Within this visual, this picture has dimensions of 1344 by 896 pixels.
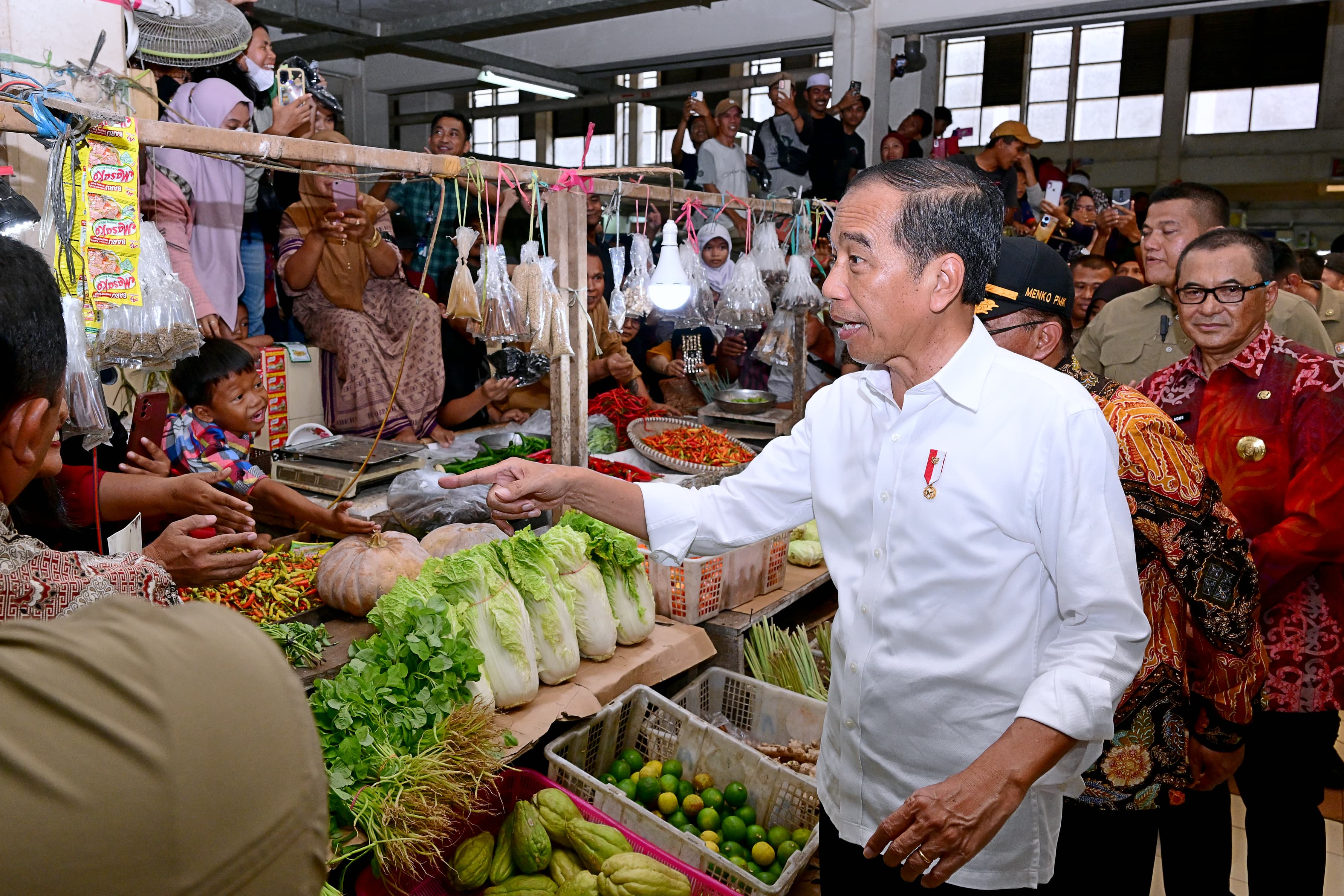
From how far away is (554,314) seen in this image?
296cm

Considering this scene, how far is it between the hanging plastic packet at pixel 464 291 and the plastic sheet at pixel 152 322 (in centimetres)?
78

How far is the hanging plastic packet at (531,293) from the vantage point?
2.93 meters

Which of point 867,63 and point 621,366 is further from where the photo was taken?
point 867,63

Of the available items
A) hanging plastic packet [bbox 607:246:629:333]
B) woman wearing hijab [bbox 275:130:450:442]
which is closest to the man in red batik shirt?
hanging plastic packet [bbox 607:246:629:333]

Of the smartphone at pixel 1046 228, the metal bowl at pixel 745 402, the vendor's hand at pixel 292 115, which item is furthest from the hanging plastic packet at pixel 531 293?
the smartphone at pixel 1046 228

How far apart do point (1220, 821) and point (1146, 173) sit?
15666 millimetres

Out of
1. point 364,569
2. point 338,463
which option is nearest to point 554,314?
point 364,569

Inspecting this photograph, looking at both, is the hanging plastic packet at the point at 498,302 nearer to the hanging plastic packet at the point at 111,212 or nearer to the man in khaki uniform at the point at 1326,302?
the hanging plastic packet at the point at 111,212

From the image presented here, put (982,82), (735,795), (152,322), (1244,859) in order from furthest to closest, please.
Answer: (982,82)
(1244,859)
(735,795)
(152,322)

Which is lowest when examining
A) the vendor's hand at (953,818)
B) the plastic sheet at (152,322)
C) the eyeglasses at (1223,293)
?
the vendor's hand at (953,818)

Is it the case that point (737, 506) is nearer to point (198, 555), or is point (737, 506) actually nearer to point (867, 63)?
point (198, 555)

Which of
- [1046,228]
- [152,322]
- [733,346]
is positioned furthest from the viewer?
[733,346]

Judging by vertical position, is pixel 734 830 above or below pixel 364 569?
below

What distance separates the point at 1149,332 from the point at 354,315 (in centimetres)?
385
